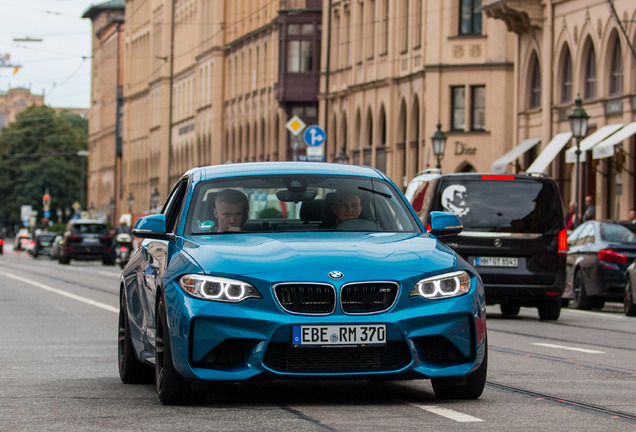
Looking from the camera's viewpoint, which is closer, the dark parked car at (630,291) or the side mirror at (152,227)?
the side mirror at (152,227)

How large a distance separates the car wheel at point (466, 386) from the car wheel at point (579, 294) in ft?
56.8

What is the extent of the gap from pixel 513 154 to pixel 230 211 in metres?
41.0

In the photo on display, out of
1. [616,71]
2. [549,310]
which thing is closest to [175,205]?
[549,310]

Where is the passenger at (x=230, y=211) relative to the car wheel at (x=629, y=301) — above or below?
above

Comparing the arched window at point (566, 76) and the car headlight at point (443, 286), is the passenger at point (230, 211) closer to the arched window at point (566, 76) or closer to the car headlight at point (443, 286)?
the car headlight at point (443, 286)

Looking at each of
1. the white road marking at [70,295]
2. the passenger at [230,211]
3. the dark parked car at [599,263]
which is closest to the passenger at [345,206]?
the passenger at [230,211]

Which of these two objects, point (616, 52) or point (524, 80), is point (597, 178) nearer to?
point (616, 52)

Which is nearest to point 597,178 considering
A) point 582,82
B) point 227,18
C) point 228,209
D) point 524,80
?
point 582,82

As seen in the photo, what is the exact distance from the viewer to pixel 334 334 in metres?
9.13

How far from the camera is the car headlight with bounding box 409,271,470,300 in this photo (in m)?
9.30

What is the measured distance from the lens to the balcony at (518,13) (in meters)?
49.3

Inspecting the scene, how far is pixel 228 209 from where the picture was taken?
10508mm

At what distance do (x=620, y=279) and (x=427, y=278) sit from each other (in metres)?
17.5

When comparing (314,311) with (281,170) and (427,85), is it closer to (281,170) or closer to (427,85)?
(281,170)
